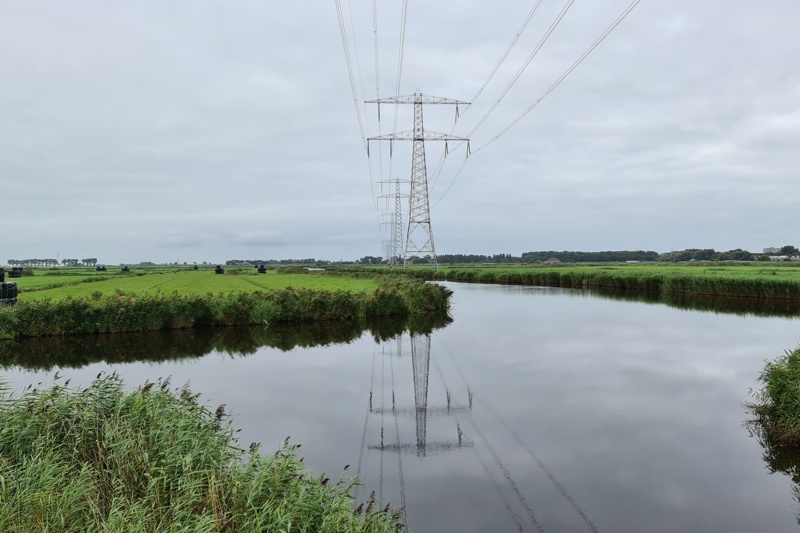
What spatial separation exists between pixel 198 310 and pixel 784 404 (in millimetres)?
29791

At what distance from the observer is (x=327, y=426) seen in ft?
42.5

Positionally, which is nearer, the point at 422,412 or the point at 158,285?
the point at 422,412

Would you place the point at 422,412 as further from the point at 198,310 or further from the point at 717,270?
the point at 717,270

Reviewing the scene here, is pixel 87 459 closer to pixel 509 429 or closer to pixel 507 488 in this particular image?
pixel 507 488

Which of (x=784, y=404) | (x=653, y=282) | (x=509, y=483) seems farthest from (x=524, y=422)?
(x=653, y=282)

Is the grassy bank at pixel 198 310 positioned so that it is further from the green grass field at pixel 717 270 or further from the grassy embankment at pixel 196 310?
the green grass field at pixel 717 270

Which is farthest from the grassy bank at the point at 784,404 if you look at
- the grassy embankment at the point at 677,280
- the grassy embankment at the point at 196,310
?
the grassy embankment at the point at 677,280

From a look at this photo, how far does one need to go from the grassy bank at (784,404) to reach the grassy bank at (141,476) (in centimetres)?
981

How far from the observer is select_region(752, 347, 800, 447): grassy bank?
1122 centimetres

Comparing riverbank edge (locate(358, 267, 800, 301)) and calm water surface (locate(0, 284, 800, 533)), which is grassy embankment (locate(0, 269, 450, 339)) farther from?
riverbank edge (locate(358, 267, 800, 301))

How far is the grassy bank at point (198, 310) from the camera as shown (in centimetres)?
2796

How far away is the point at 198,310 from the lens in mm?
31547

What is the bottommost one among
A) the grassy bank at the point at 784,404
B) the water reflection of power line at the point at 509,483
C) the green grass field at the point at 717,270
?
the water reflection of power line at the point at 509,483

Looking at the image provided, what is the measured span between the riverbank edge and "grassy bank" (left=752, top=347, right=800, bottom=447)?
47726 mm
